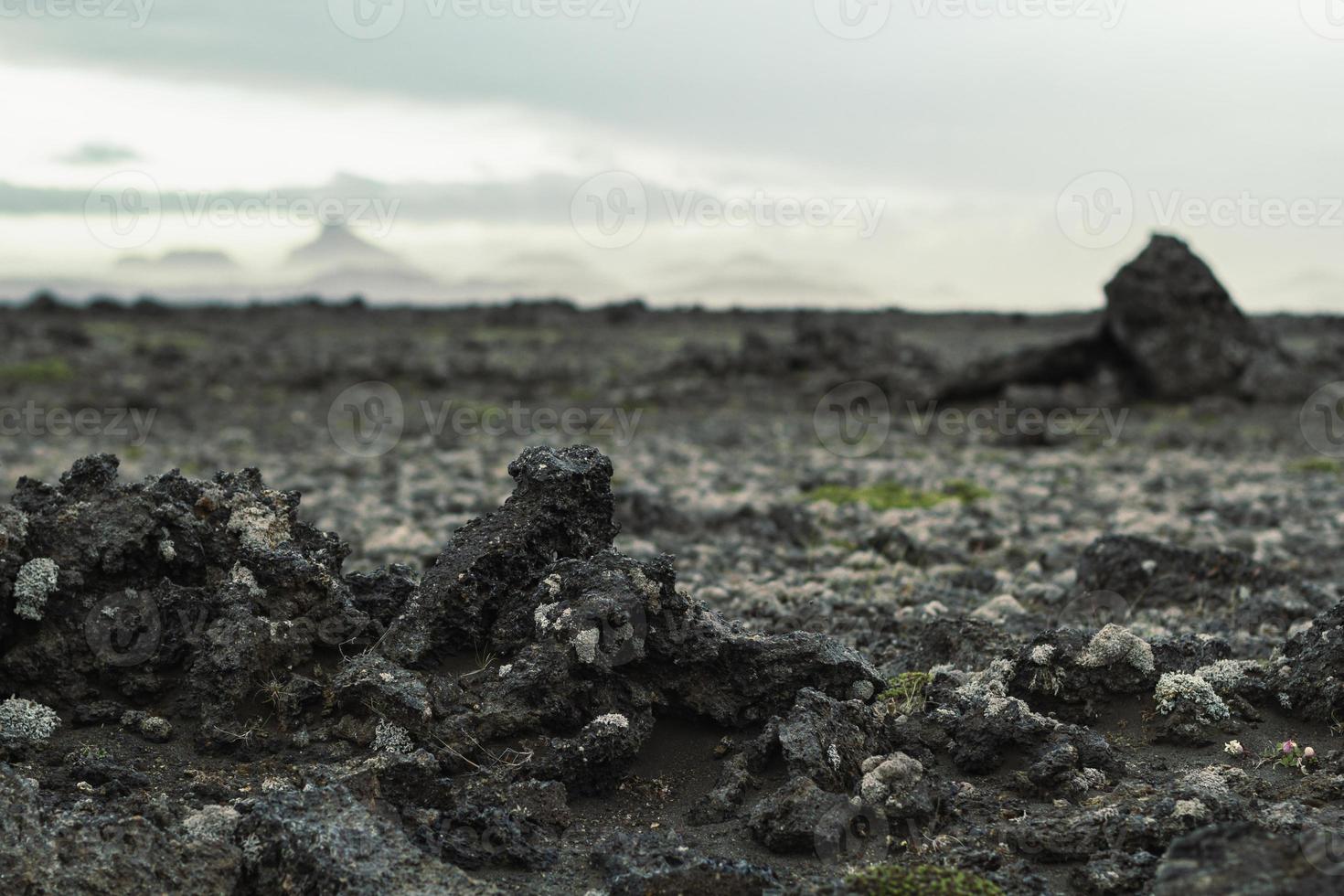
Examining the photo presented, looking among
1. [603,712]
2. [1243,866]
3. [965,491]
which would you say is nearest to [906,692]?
[603,712]

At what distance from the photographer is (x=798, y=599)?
10.1 metres

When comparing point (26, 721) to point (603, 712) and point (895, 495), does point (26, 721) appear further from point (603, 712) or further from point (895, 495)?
point (895, 495)

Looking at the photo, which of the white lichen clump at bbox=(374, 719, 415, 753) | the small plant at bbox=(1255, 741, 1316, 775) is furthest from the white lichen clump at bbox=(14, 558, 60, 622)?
the small plant at bbox=(1255, 741, 1316, 775)

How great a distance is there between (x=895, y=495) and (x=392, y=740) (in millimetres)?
11879

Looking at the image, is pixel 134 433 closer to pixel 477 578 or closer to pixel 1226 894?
pixel 477 578

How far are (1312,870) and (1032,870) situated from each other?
1.25 m

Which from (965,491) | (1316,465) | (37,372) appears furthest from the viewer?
(37,372)

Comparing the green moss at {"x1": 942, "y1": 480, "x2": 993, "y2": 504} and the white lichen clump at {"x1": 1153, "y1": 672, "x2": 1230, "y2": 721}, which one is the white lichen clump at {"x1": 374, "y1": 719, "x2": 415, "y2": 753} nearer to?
the white lichen clump at {"x1": 1153, "y1": 672, "x2": 1230, "y2": 721}

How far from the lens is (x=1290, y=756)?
6.15 meters

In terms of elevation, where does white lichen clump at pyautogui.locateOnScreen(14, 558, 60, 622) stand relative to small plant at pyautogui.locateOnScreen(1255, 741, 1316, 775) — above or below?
above

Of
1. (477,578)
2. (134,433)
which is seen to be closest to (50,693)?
(477,578)

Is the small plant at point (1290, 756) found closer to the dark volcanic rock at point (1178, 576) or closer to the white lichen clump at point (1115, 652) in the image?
the white lichen clump at point (1115, 652)

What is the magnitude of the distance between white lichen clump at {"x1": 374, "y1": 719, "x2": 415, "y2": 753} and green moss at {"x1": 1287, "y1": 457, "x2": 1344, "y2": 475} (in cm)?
1874

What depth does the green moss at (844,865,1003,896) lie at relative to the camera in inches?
193
